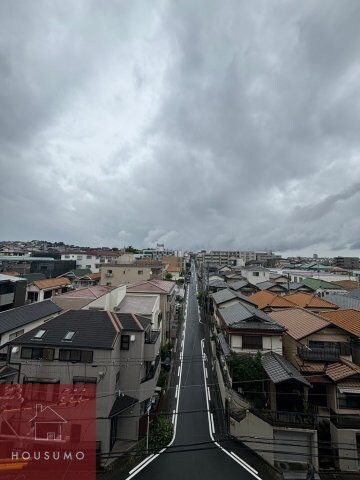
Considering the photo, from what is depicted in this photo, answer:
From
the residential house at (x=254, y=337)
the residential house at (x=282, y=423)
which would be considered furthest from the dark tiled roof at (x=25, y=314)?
the residential house at (x=282, y=423)

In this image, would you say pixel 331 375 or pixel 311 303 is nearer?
pixel 331 375

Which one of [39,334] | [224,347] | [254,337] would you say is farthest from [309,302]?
[39,334]

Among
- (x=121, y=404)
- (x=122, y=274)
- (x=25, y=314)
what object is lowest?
(x=121, y=404)

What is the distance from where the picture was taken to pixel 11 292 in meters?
37.8

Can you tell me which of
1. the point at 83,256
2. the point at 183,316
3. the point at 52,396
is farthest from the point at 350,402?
the point at 83,256

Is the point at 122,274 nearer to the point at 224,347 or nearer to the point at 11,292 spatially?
the point at 11,292

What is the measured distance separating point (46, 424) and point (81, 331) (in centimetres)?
676

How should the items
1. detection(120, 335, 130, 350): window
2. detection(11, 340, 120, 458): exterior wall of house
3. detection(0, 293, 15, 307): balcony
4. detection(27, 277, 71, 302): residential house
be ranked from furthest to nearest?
1. detection(27, 277, 71, 302): residential house
2. detection(0, 293, 15, 307): balcony
3. detection(120, 335, 130, 350): window
4. detection(11, 340, 120, 458): exterior wall of house

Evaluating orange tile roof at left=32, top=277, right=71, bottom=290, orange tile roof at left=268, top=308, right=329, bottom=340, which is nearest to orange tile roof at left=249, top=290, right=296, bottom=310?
orange tile roof at left=268, top=308, right=329, bottom=340

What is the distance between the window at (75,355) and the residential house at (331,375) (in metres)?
17.6

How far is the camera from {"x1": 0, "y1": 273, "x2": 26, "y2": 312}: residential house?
3628 centimetres

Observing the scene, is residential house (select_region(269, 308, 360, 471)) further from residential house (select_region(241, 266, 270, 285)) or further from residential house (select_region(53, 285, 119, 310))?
residential house (select_region(241, 266, 270, 285))

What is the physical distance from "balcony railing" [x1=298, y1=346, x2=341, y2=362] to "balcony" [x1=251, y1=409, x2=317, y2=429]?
4.75 metres

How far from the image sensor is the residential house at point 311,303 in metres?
36.3
